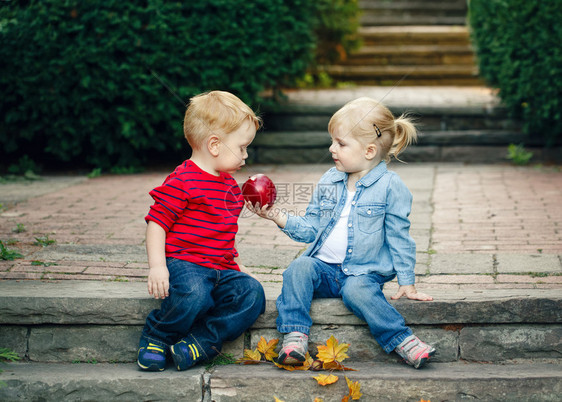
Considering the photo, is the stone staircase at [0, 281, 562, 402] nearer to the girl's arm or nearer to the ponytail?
the girl's arm

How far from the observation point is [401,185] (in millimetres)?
3012

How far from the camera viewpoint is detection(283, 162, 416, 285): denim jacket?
2934mm

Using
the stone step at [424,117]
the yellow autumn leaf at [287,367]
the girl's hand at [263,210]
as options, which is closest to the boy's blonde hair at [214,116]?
the girl's hand at [263,210]

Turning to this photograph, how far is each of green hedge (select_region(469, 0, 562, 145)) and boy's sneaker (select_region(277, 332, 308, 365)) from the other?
187 inches

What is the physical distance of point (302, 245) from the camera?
168 inches

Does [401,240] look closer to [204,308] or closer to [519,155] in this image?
[204,308]

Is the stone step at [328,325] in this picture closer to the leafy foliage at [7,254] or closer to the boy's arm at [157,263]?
the boy's arm at [157,263]

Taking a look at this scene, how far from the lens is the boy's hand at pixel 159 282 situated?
2701mm

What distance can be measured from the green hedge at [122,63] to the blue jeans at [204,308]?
11.6 feet

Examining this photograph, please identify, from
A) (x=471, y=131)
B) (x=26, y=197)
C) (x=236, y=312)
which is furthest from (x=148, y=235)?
(x=471, y=131)

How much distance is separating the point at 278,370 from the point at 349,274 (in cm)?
51

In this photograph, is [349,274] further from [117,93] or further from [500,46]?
[500,46]

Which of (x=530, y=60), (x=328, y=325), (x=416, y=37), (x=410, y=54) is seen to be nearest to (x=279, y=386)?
(x=328, y=325)

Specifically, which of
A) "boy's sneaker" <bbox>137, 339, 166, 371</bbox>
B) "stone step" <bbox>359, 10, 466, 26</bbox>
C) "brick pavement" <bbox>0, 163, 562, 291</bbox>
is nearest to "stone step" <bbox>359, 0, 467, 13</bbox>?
"stone step" <bbox>359, 10, 466, 26</bbox>
